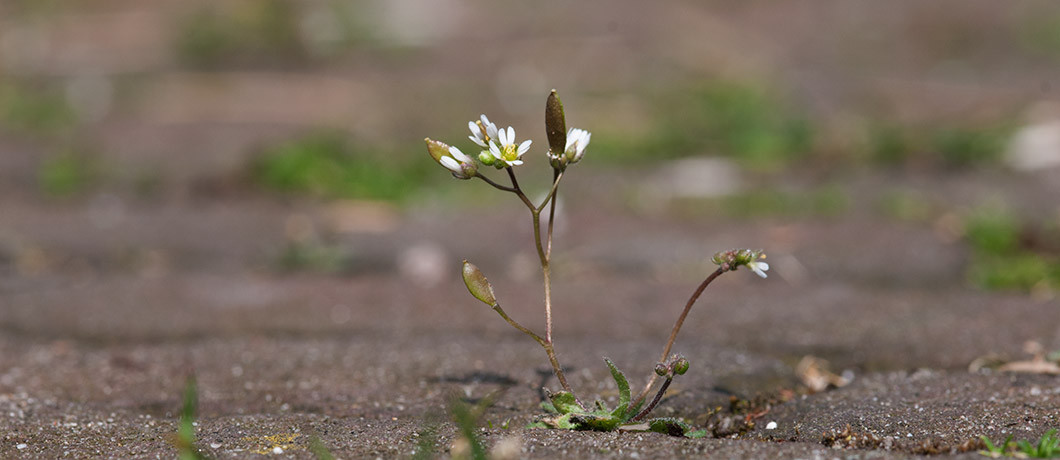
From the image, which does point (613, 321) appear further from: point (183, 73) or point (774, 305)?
point (183, 73)

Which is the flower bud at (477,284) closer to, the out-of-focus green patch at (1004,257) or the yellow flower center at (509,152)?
the yellow flower center at (509,152)

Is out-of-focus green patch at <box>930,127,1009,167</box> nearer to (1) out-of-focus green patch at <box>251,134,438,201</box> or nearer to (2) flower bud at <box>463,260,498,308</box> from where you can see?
(1) out-of-focus green patch at <box>251,134,438,201</box>

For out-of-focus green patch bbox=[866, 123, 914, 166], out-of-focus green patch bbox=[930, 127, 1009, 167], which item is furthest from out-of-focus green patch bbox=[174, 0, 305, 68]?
out-of-focus green patch bbox=[930, 127, 1009, 167]

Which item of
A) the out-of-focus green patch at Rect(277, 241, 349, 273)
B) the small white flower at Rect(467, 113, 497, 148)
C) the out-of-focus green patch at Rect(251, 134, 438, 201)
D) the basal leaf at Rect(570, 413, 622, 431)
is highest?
the out-of-focus green patch at Rect(251, 134, 438, 201)

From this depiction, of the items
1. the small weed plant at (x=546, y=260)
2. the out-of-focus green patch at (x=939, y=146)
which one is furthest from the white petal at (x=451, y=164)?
the out-of-focus green patch at (x=939, y=146)

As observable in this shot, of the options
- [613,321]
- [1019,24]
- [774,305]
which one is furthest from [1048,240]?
[1019,24]

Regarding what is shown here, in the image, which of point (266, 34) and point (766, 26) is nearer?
point (266, 34)

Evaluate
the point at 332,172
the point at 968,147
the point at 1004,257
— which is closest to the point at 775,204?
the point at 1004,257
